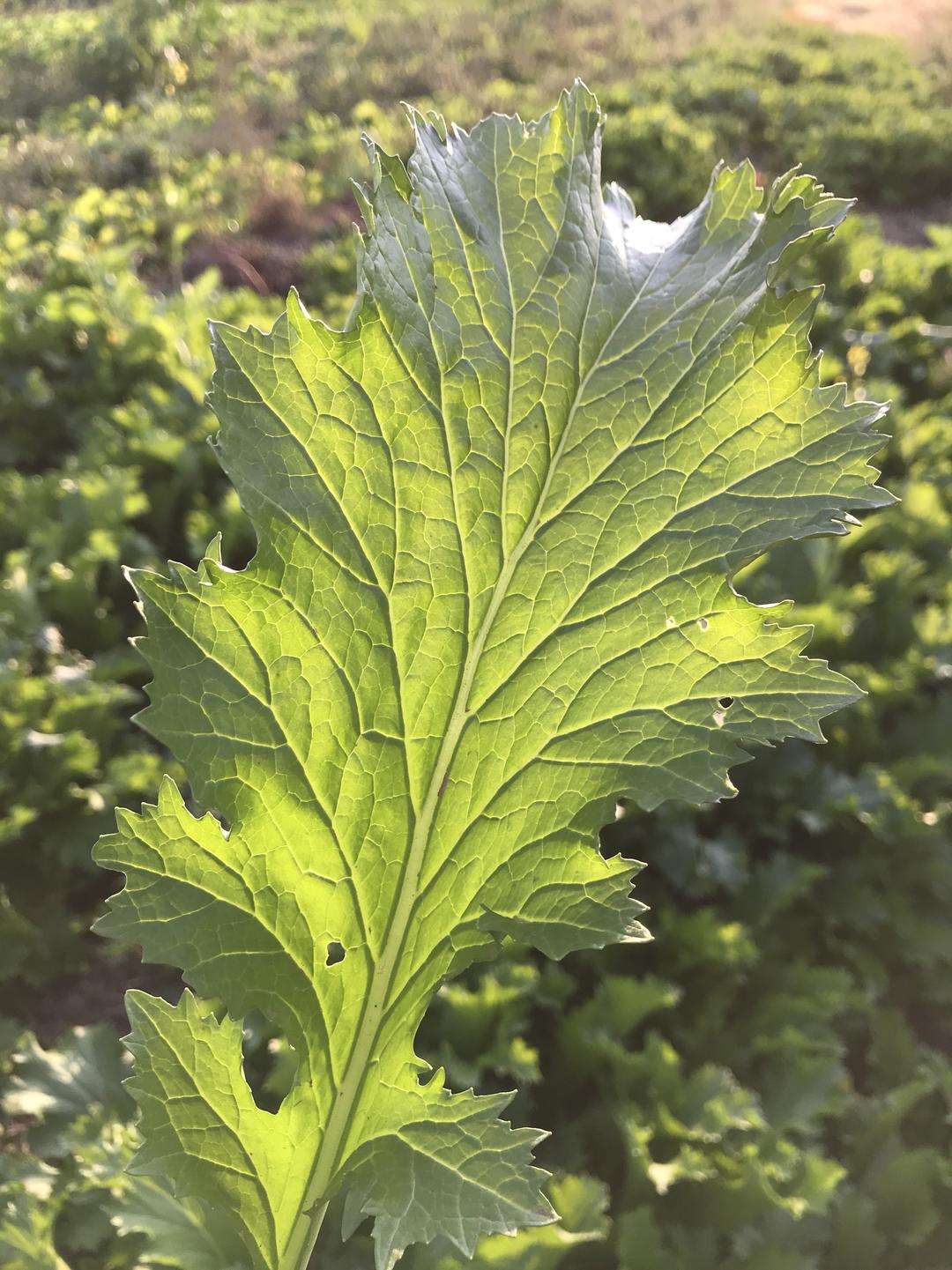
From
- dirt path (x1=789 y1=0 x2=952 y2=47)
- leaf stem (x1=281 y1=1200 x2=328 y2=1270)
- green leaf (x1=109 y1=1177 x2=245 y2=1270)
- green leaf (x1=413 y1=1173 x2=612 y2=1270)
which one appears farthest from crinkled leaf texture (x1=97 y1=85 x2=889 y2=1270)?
dirt path (x1=789 y1=0 x2=952 y2=47)

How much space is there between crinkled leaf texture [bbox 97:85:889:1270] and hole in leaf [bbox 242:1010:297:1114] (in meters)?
1.01

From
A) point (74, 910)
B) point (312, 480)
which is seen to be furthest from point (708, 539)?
point (74, 910)

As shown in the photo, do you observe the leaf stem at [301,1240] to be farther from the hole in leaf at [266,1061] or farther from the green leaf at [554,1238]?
the hole in leaf at [266,1061]

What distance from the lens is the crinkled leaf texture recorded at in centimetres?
63

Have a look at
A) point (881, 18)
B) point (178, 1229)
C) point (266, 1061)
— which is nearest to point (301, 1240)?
point (178, 1229)

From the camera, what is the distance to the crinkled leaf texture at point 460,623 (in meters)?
0.63

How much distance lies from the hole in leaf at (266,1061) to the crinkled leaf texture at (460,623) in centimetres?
101

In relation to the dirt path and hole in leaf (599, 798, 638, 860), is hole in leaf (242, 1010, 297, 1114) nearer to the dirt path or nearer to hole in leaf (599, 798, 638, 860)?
hole in leaf (599, 798, 638, 860)

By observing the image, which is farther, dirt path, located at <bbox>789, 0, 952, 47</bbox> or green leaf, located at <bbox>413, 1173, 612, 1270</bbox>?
dirt path, located at <bbox>789, 0, 952, 47</bbox>

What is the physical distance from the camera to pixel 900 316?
4945 millimetres

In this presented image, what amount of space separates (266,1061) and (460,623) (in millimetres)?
1586

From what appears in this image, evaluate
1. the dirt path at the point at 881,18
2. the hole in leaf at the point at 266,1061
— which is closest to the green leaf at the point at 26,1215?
the hole in leaf at the point at 266,1061

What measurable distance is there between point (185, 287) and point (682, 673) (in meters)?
4.51

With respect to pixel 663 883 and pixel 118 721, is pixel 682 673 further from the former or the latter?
pixel 118 721
